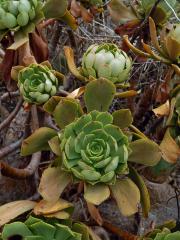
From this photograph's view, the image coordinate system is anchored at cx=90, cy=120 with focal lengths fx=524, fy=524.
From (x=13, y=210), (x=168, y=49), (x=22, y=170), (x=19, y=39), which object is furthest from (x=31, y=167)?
(x=168, y=49)

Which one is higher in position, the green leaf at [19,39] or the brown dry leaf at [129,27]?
the green leaf at [19,39]

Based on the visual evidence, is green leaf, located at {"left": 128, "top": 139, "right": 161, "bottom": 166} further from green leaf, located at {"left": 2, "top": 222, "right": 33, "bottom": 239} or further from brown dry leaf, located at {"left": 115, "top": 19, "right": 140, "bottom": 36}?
brown dry leaf, located at {"left": 115, "top": 19, "right": 140, "bottom": 36}

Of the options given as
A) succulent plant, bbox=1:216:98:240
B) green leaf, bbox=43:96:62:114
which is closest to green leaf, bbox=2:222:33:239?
succulent plant, bbox=1:216:98:240

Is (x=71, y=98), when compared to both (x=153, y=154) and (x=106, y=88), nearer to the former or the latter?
(x=106, y=88)

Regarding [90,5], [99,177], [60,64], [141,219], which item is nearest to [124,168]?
[99,177]

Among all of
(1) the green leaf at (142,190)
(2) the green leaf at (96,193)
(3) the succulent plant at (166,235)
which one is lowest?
(3) the succulent plant at (166,235)

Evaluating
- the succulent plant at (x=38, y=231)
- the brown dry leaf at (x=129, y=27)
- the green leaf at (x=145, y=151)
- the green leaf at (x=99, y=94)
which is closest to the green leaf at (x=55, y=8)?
the brown dry leaf at (x=129, y=27)

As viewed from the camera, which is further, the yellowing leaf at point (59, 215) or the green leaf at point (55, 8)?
the green leaf at point (55, 8)

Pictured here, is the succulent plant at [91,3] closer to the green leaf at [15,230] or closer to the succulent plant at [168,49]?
the succulent plant at [168,49]
